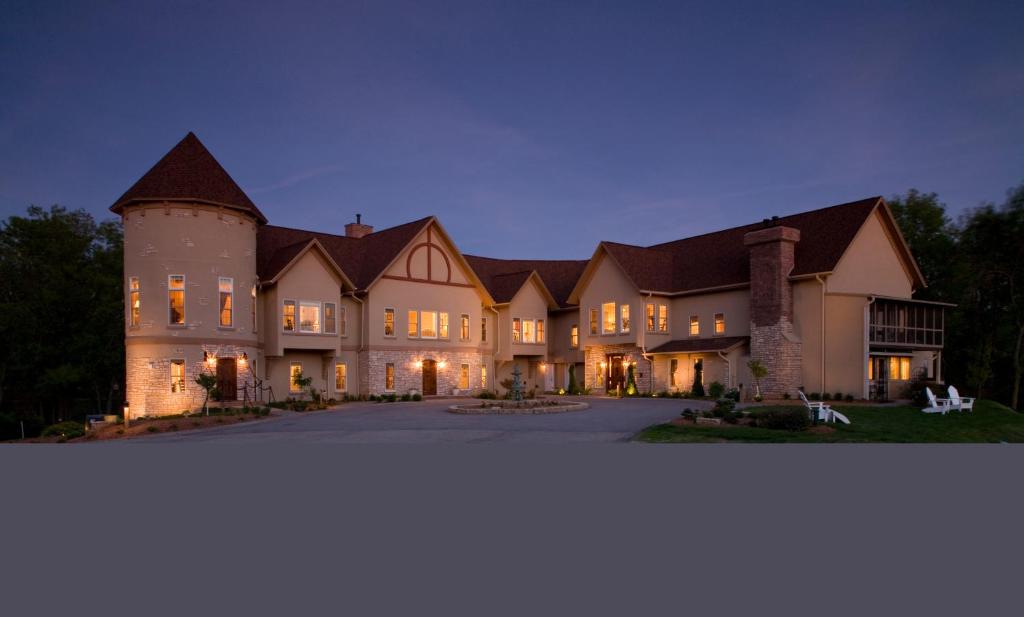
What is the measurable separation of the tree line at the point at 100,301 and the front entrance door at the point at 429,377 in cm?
1787

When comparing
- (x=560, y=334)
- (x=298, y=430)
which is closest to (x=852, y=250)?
(x=560, y=334)

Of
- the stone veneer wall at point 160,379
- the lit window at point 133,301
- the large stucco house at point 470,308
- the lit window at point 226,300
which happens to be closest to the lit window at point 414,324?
the large stucco house at point 470,308

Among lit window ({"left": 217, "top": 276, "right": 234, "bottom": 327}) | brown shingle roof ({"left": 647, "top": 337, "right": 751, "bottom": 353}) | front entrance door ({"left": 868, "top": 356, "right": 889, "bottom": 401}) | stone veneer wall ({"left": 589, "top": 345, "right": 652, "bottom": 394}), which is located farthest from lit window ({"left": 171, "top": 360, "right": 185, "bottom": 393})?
front entrance door ({"left": 868, "top": 356, "right": 889, "bottom": 401})

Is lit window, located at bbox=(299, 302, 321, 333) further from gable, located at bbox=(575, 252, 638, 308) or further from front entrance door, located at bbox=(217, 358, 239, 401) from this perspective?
gable, located at bbox=(575, 252, 638, 308)

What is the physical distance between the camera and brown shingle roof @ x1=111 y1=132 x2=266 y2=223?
98.0 ft

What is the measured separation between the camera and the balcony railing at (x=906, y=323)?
33781 mm

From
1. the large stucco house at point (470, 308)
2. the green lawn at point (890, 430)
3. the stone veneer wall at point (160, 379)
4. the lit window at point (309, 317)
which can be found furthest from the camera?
the lit window at point (309, 317)

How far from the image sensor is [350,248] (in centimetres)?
4019

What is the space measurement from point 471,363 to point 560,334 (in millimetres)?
6971

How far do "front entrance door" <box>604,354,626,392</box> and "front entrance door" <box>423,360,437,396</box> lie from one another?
928 cm

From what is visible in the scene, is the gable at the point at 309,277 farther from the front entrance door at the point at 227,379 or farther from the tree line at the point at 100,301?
the tree line at the point at 100,301

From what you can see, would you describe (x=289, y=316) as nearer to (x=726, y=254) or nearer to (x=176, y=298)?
(x=176, y=298)

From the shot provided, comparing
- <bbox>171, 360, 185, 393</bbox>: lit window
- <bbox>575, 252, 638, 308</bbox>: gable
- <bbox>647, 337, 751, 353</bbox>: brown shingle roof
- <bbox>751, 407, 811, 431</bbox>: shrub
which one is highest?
<bbox>575, 252, 638, 308</bbox>: gable

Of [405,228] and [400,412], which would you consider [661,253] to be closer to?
[405,228]
